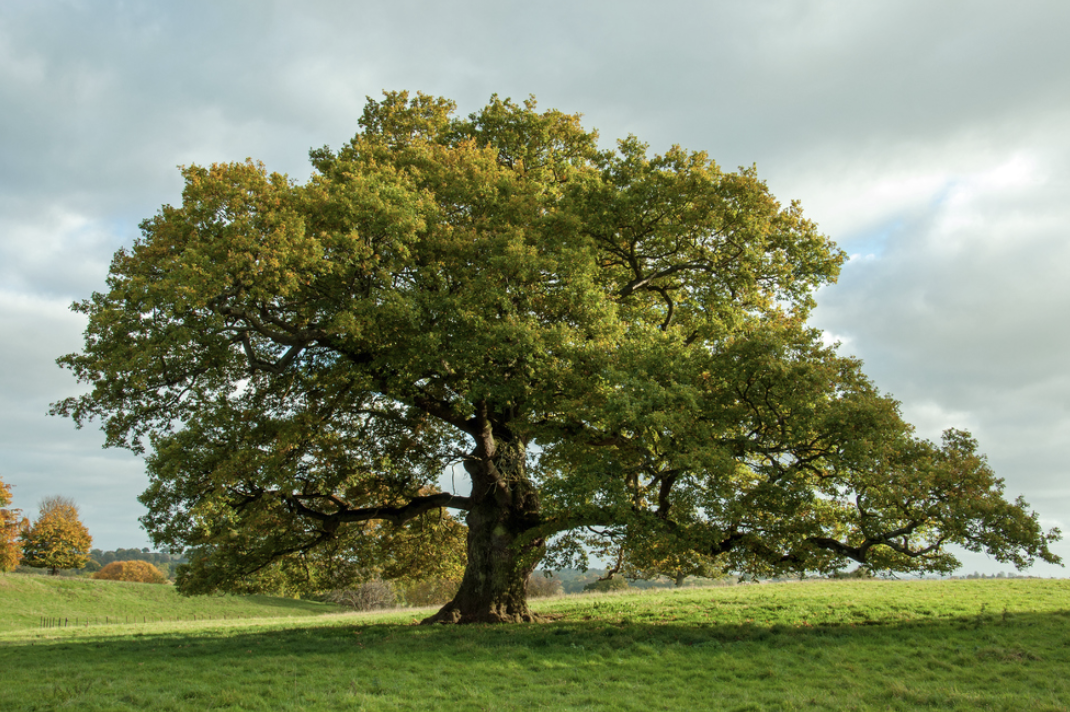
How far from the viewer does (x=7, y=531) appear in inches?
1844

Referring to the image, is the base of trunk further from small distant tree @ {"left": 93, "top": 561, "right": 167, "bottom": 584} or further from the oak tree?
small distant tree @ {"left": 93, "top": 561, "right": 167, "bottom": 584}

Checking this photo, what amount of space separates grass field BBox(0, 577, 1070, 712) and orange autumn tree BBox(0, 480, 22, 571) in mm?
34087

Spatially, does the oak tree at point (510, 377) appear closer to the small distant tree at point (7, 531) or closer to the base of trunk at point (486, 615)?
the base of trunk at point (486, 615)

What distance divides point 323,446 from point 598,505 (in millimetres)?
8910

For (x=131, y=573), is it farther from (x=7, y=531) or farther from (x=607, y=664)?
(x=607, y=664)

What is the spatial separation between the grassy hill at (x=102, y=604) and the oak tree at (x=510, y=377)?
29737 millimetres

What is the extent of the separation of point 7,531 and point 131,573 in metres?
32.6

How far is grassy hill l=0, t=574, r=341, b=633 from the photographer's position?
137 ft

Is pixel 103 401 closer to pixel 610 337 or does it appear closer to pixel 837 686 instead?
pixel 610 337

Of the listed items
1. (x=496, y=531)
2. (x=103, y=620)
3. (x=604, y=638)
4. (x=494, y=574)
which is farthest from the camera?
(x=103, y=620)

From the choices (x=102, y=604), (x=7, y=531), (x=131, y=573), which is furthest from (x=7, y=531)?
(x=131, y=573)

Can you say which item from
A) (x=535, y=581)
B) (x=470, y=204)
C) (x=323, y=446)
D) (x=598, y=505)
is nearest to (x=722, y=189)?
(x=470, y=204)

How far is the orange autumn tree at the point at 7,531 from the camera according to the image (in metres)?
45.9

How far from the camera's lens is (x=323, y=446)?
1934 cm
